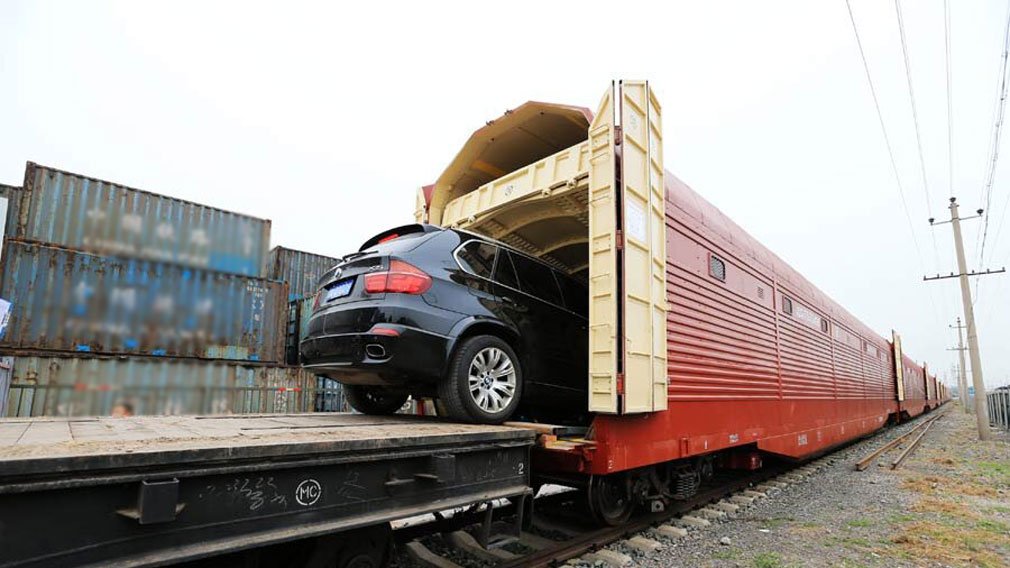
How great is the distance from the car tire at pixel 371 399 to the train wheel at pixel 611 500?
6.31 feet

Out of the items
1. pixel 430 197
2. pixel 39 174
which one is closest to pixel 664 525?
pixel 430 197

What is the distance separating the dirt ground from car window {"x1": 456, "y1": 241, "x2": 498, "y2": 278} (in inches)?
104

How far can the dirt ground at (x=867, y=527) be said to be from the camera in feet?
14.7

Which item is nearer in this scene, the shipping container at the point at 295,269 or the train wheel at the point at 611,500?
the train wheel at the point at 611,500

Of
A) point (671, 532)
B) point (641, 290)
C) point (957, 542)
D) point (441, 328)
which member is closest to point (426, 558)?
point (441, 328)

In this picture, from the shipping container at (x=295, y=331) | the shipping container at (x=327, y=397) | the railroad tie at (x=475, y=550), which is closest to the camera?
the railroad tie at (x=475, y=550)

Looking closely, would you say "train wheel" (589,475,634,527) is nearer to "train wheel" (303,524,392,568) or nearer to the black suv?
the black suv

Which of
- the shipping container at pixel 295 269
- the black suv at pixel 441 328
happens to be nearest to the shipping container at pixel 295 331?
the shipping container at pixel 295 269

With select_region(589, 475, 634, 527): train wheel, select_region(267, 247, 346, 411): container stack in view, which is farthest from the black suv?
select_region(267, 247, 346, 411): container stack

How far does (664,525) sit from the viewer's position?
529 cm

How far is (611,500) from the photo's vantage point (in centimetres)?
497

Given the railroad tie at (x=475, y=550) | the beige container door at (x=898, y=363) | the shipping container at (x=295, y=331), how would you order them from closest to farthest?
the railroad tie at (x=475, y=550), the shipping container at (x=295, y=331), the beige container door at (x=898, y=363)

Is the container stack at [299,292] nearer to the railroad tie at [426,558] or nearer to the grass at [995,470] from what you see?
the railroad tie at [426,558]

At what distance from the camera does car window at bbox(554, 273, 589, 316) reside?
18.1ft
